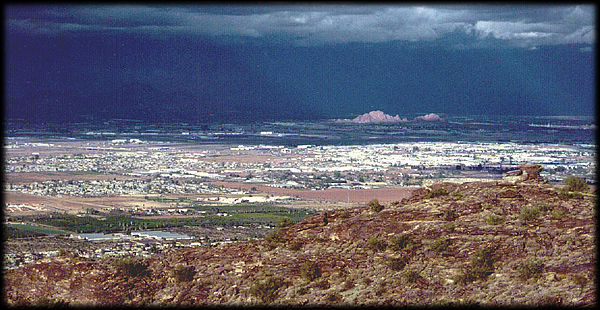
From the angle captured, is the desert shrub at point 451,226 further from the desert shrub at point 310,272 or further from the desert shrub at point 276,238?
the desert shrub at point 276,238

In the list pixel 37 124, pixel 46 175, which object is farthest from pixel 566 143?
pixel 37 124

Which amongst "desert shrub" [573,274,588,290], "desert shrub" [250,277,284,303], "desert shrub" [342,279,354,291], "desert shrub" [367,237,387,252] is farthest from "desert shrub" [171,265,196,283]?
"desert shrub" [573,274,588,290]

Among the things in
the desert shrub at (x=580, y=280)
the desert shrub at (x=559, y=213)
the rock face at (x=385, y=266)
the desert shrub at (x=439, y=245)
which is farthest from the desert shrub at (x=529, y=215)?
the desert shrub at (x=580, y=280)

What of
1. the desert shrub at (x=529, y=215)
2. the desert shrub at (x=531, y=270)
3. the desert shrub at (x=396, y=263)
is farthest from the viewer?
the desert shrub at (x=529, y=215)

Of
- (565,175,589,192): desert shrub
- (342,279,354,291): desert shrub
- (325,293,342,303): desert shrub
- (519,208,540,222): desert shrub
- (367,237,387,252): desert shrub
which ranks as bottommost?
(325,293,342,303): desert shrub

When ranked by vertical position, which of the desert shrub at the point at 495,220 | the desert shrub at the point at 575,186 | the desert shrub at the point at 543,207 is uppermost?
the desert shrub at the point at 575,186

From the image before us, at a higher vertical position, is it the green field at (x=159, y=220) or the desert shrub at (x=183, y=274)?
the desert shrub at (x=183, y=274)

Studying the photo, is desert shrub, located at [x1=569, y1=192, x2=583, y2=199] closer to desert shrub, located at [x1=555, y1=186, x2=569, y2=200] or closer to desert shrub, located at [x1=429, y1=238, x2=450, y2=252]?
desert shrub, located at [x1=555, y1=186, x2=569, y2=200]
